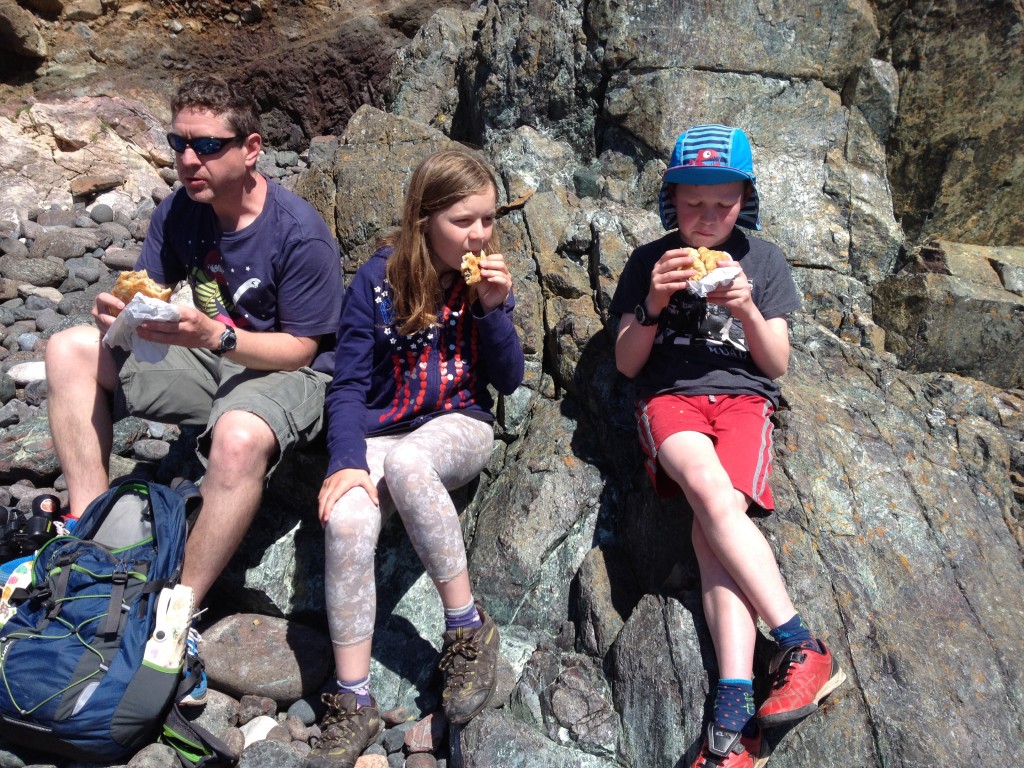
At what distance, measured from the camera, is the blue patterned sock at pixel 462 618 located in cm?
345

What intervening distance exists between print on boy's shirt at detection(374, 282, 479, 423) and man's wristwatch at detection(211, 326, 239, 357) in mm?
648

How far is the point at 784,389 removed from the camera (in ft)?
13.3

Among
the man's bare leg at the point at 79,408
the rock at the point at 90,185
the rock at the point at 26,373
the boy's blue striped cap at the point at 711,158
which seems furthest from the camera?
the rock at the point at 90,185

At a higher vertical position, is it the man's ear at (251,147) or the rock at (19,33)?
the man's ear at (251,147)

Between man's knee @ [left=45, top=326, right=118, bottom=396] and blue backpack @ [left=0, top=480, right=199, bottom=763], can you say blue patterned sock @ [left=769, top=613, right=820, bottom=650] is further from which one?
man's knee @ [left=45, top=326, right=118, bottom=396]

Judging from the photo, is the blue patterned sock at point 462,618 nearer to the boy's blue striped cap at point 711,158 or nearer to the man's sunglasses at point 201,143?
the boy's blue striped cap at point 711,158

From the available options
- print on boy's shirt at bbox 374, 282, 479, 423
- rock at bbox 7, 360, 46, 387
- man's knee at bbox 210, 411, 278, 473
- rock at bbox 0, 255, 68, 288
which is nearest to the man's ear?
print on boy's shirt at bbox 374, 282, 479, 423

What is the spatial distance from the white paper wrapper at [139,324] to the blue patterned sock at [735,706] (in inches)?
102

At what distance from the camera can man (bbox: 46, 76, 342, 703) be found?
3.59m

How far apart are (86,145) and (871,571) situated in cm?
954

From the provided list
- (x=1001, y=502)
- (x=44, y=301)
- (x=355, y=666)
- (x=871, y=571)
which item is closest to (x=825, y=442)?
(x=871, y=571)

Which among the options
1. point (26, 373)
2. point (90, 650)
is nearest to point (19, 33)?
point (26, 373)

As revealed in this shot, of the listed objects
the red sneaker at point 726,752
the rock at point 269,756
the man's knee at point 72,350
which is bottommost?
the rock at point 269,756

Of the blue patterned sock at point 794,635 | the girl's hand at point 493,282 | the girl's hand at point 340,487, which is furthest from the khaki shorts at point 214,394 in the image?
the blue patterned sock at point 794,635
